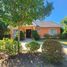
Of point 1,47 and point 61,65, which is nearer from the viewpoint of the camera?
point 61,65

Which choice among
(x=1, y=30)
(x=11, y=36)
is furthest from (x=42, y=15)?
(x=11, y=36)

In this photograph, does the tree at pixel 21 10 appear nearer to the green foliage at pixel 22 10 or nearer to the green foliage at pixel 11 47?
the green foliage at pixel 22 10

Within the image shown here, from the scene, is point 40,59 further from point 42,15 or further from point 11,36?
point 11,36

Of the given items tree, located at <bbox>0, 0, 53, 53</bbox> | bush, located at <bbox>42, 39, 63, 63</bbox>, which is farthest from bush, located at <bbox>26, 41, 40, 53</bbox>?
bush, located at <bbox>42, 39, 63, 63</bbox>

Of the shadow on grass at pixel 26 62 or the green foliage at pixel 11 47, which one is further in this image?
the green foliage at pixel 11 47

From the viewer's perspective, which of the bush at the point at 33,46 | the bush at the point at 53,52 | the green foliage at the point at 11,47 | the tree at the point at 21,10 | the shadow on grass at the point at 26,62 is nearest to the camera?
the shadow on grass at the point at 26,62

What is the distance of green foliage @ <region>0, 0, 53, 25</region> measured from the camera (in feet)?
39.3

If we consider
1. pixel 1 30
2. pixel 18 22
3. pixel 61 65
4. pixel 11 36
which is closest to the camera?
pixel 61 65

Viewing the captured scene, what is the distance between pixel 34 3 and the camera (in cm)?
1199

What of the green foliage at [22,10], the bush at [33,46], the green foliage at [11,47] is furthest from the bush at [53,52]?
the green foliage at [11,47]

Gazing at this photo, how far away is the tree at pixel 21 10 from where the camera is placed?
39.3 ft

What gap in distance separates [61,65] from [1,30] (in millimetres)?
21708

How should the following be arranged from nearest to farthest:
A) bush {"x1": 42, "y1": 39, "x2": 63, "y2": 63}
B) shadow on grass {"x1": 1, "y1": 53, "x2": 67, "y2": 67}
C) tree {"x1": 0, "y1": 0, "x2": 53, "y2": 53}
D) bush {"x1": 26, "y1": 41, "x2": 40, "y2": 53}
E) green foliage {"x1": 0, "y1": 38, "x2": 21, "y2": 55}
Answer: shadow on grass {"x1": 1, "y1": 53, "x2": 67, "y2": 67}
bush {"x1": 42, "y1": 39, "x2": 63, "y2": 63}
tree {"x1": 0, "y1": 0, "x2": 53, "y2": 53}
green foliage {"x1": 0, "y1": 38, "x2": 21, "y2": 55}
bush {"x1": 26, "y1": 41, "x2": 40, "y2": 53}

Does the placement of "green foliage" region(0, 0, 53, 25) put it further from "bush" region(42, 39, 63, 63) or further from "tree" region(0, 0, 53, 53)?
"bush" region(42, 39, 63, 63)
